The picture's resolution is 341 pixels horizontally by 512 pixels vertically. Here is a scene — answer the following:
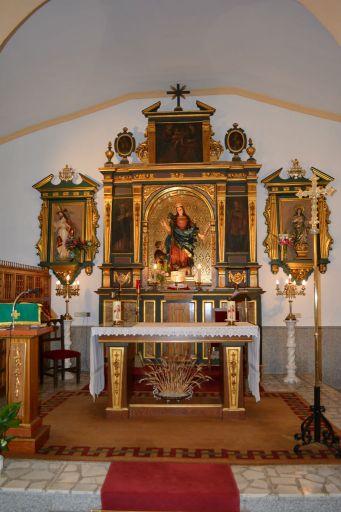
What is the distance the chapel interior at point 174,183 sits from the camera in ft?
27.1

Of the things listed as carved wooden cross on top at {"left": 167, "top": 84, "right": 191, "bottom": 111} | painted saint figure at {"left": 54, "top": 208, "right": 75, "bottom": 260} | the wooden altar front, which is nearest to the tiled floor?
the wooden altar front

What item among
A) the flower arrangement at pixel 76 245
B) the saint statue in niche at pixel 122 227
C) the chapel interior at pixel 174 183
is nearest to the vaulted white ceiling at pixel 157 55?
the chapel interior at pixel 174 183

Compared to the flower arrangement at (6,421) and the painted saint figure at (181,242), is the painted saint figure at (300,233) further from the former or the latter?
the flower arrangement at (6,421)

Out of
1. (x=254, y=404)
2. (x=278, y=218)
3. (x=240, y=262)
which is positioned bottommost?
(x=254, y=404)

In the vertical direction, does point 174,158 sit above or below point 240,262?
above

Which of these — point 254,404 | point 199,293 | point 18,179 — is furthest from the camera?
point 18,179

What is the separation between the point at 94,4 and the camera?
23.6 ft

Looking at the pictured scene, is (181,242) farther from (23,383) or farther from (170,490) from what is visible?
(170,490)

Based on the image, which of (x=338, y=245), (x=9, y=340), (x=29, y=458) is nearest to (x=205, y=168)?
(x=338, y=245)

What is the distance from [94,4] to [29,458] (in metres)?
6.46

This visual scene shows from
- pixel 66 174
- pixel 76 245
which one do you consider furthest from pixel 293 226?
pixel 66 174

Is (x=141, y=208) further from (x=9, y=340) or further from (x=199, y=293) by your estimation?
(x=9, y=340)

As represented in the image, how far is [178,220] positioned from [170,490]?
21.7 feet

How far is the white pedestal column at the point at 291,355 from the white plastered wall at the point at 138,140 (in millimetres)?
931
